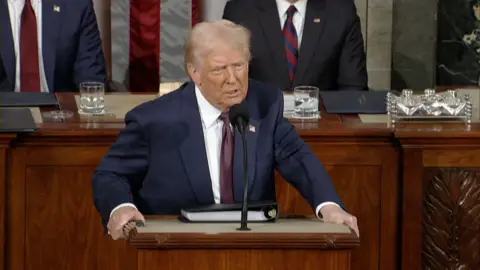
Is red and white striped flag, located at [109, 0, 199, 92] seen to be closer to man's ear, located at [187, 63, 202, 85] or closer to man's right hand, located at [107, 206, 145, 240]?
man's ear, located at [187, 63, 202, 85]

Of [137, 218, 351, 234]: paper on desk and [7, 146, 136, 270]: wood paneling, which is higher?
[137, 218, 351, 234]: paper on desk

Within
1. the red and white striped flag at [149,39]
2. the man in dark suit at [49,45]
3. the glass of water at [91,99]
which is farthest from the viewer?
the red and white striped flag at [149,39]

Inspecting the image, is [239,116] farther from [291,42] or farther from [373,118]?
[291,42]

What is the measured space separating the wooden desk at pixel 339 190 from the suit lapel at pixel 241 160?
0.81 meters

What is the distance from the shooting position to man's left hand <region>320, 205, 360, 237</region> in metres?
3.32

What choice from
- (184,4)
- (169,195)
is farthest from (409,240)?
(184,4)

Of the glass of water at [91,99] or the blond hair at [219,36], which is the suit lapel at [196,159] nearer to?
the blond hair at [219,36]

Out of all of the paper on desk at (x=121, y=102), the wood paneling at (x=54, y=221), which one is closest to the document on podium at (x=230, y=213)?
the wood paneling at (x=54, y=221)

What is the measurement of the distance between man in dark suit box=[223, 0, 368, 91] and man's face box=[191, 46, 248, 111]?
2.10 meters

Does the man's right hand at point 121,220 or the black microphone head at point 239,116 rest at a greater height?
the black microphone head at point 239,116

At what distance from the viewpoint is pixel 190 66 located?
11.9 feet

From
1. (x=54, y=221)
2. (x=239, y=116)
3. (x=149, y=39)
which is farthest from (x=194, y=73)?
(x=149, y=39)

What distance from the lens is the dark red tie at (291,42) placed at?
18.8ft

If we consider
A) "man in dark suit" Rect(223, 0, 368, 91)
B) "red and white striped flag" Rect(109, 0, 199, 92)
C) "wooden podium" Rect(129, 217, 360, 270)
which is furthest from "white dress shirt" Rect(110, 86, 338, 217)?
"red and white striped flag" Rect(109, 0, 199, 92)
